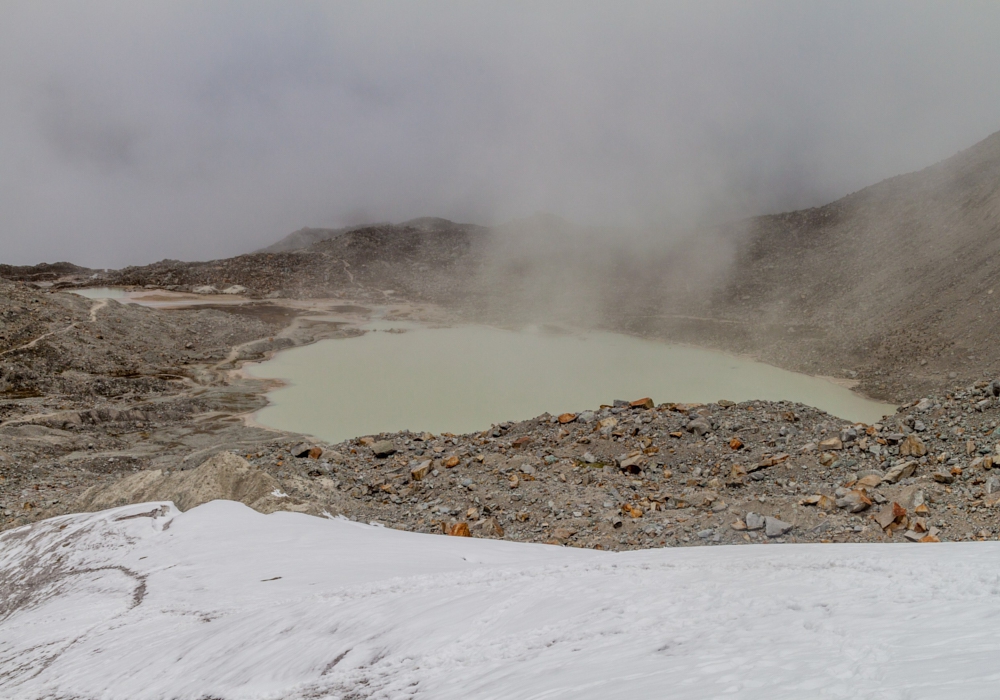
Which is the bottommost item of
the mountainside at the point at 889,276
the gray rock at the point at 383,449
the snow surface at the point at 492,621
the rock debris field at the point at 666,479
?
the snow surface at the point at 492,621

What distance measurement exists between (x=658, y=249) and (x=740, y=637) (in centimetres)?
4277

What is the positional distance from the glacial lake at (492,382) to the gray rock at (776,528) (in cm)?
1040

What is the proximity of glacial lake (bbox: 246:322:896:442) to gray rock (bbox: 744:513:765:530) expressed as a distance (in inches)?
399

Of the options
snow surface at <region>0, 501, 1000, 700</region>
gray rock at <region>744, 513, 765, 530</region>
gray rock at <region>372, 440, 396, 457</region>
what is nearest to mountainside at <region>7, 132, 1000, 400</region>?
gray rock at <region>744, 513, 765, 530</region>

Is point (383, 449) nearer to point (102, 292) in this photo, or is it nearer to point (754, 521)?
point (754, 521)

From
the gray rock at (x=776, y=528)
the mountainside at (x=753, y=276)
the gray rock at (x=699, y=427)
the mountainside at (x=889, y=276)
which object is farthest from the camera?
the mountainside at (x=753, y=276)

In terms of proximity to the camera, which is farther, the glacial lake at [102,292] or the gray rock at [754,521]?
the glacial lake at [102,292]

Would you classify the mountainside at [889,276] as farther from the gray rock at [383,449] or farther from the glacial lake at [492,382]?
the gray rock at [383,449]

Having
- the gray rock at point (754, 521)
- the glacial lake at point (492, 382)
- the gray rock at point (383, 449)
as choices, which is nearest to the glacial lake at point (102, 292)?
the glacial lake at point (492, 382)

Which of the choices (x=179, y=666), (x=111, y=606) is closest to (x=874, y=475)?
(x=179, y=666)

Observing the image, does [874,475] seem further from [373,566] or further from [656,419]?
[373,566]

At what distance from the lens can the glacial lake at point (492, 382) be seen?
18484 millimetres

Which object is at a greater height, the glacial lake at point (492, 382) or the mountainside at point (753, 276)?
the mountainside at point (753, 276)

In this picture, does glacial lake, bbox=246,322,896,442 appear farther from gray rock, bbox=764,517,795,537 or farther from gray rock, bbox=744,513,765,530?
gray rock, bbox=764,517,795,537
